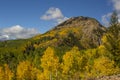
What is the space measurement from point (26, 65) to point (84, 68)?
857 inches

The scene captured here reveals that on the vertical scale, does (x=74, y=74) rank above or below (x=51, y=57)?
below

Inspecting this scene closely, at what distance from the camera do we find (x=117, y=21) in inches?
2739

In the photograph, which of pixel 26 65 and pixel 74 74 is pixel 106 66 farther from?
pixel 26 65

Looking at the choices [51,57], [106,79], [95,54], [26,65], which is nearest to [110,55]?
[51,57]

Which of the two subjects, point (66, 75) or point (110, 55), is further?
point (66, 75)

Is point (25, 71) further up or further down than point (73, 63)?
further down

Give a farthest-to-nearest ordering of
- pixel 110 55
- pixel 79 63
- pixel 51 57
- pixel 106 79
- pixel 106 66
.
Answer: pixel 79 63 < pixel 51 57 < pixel 106 66 < pixel 110 55 < pixel 106 79

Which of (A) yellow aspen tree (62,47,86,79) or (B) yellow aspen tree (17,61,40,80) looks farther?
(B) yellow aspen tree (17,61,40,80)

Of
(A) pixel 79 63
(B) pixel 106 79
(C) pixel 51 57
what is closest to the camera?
(B) pixel 106 79

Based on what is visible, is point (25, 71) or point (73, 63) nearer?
point (73, 63)

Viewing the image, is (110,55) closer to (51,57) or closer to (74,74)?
(51,57)

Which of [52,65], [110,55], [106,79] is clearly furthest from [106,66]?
[106,79]

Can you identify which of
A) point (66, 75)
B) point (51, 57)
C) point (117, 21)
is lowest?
point (66, 75)

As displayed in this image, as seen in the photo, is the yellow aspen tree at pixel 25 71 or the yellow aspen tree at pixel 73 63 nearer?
the yellow aspen tree at pixel 73 63
